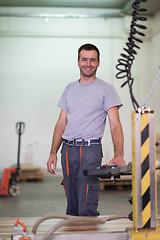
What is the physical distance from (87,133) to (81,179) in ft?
1.02

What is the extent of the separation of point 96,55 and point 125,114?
7.59 metres

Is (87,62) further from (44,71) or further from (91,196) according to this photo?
(44,71)

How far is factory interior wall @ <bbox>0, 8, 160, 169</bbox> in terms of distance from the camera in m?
10.3

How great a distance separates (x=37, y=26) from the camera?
34.3 feet

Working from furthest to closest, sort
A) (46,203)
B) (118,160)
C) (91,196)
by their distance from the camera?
(46,203) → (91,196) → (118,160)

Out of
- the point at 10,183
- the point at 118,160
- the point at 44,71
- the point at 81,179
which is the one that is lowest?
the point at 10,183

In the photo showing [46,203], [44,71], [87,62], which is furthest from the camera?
[44,71]

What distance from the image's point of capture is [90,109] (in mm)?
2777

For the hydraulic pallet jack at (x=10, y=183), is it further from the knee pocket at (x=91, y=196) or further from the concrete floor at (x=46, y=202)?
the knee pocket at (x=91, y=196)

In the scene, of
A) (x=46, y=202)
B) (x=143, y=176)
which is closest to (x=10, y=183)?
(x=46, y=202)

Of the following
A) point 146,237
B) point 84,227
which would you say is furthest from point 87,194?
point 146,237

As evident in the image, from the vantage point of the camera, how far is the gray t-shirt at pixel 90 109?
2.76m

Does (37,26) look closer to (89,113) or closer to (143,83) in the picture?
(143,83)

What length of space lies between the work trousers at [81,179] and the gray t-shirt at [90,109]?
0.09 m
